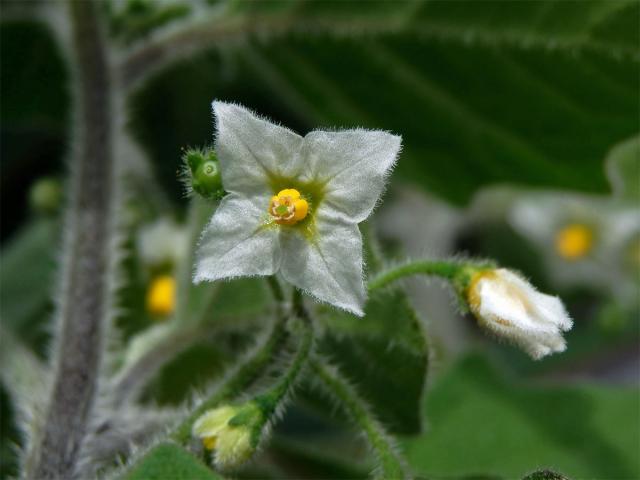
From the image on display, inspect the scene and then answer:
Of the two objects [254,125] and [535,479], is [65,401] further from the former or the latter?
[535,479]

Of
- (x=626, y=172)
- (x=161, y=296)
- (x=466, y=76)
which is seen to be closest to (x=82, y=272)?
(x=161, y=296)

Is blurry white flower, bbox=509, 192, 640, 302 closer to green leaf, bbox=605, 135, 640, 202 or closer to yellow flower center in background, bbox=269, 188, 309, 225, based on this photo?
green leaf, bbox=605, 135, 640, 202

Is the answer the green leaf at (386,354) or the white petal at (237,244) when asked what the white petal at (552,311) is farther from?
the white petal at (237,244)

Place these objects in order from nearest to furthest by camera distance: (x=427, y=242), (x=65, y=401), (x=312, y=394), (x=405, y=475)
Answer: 1. (x=405, y=475)
2. (x=65, y=401)
3. (x=312, y=394)
4. (x=427, y=242)

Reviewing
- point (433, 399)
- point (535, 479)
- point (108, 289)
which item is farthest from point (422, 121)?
point (535, 479)

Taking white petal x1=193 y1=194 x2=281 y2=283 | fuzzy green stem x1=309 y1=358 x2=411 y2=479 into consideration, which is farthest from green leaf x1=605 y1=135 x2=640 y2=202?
white petal x1=193 y1=194 x2=281 y2=283

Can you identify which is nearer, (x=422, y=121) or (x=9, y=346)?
(x=9, y=346)
